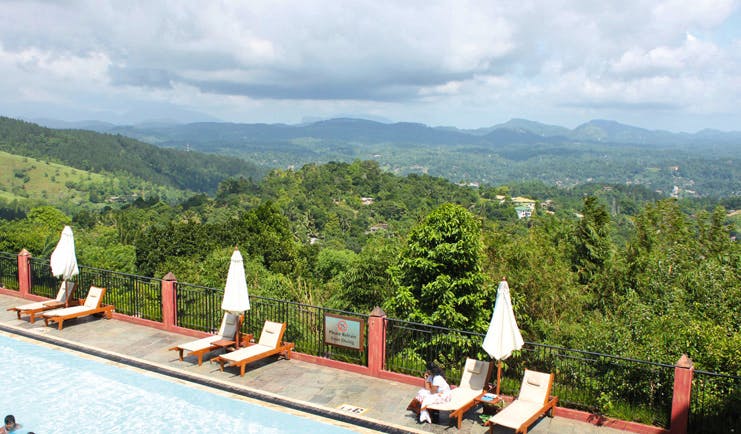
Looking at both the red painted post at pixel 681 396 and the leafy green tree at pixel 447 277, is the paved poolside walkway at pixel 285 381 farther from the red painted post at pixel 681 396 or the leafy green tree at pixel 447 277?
the leafy green tree at pixel 447 277

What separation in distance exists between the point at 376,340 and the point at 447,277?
120 inches

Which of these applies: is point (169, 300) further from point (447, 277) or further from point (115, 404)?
point (447, 277)

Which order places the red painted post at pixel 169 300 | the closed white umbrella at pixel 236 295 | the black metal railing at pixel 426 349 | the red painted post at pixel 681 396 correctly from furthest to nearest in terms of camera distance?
the red painted post at pixel 169 300
the closed white umbrella at pixel 236 295
the black metal railing at pixel 426 349
the red painted post at pixel 681 396

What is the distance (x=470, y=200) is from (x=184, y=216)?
63301mm

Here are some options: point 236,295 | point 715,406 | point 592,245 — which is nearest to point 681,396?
point 715,406

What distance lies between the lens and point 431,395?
29.5ft

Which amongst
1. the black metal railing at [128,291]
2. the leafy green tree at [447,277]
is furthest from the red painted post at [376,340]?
the black metal railing at [128,291]

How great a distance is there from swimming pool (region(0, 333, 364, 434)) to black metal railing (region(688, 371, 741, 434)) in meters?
5.59

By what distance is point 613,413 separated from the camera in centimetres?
910

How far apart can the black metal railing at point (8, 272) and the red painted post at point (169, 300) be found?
7.30 metres

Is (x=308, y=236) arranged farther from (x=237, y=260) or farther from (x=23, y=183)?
(x=23, y=183)

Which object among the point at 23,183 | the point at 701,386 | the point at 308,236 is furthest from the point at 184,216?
the point at 701,386

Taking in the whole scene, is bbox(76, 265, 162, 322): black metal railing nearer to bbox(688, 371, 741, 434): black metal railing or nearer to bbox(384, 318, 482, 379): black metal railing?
bbox(384, 318, 482, 379): black metal railing

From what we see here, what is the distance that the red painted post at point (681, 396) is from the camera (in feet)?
27.3
